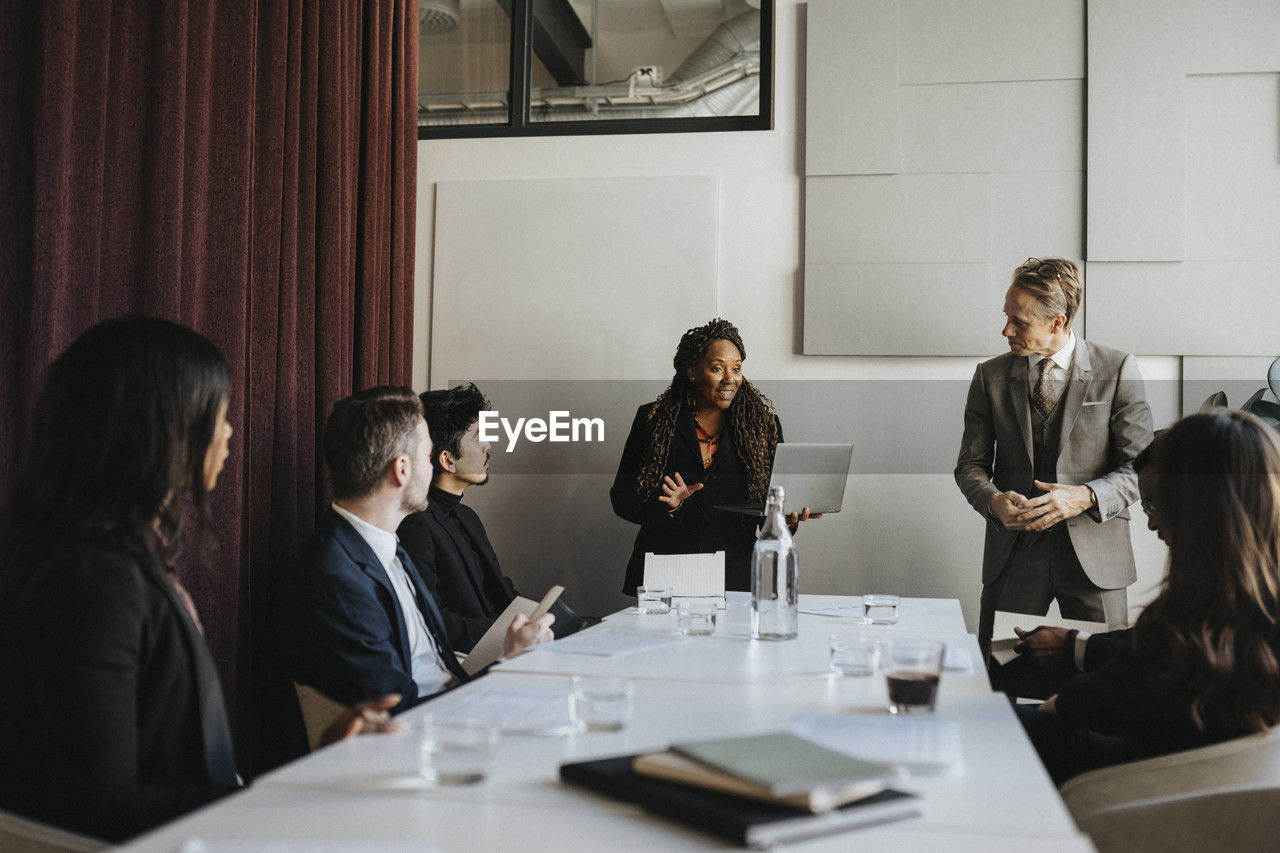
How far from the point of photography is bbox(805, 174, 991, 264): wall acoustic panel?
4312 millimetres

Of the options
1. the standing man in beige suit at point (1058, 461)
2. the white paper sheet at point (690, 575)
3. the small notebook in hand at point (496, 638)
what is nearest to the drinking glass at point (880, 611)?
the white paper sheet at point (690, 575)

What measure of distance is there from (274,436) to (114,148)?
90 centimetres

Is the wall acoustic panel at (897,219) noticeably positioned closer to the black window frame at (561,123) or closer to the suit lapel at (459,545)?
the black window frame at (561,123)

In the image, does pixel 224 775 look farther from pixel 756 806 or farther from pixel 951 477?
pixel 951 477

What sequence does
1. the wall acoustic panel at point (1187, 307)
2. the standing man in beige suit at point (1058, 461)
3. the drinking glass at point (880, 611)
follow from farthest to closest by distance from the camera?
the wall acoustic panel at point (1187, 307), the standing man in beige suit at point (1058, 461), the drinking glass at point (880, 611)

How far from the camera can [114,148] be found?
2299mm

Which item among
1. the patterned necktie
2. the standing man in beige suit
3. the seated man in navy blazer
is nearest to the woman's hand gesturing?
the standing man in beige suit

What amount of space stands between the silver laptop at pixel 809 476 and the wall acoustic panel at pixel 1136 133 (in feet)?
5.11

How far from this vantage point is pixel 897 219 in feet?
14.3

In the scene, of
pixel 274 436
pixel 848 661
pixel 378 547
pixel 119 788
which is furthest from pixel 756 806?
pixel 274 436

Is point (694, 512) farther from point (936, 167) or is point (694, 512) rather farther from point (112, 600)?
point (112, 600)

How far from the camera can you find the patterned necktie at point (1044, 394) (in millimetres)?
3631

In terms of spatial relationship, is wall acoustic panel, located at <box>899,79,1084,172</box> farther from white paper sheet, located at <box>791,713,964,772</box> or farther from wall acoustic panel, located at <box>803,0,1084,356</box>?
white paper sheet, located at <box>791,713,964,772</box>

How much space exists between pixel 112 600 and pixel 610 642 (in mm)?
1174
